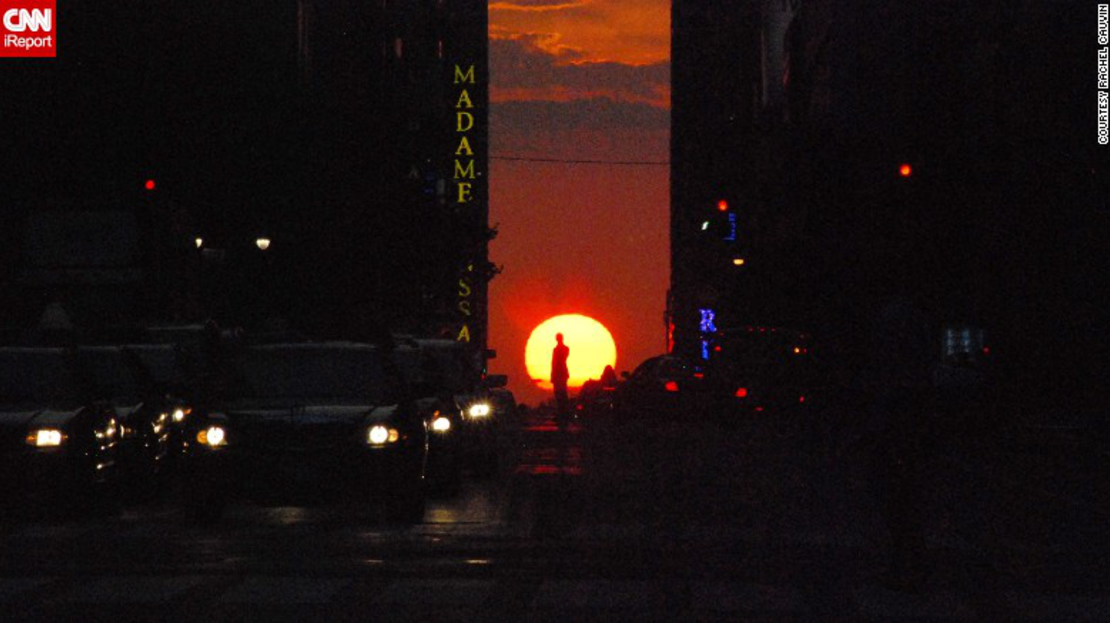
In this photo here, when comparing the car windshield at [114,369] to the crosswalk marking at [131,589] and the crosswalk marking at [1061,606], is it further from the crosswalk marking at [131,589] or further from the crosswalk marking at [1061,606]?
the crosswalk marking at [1061,606]

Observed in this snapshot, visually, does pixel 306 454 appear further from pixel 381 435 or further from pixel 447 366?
pixel 447 366

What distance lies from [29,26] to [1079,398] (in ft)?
96.5

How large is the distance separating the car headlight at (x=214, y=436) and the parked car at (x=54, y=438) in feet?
3.80

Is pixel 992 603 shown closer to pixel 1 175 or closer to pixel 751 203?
pixel 1 175

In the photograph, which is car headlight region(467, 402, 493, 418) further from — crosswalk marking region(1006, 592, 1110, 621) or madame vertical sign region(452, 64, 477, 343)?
madame vertical sign region(452, 64, 477, 343)

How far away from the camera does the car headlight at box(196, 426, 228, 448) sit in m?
16.1

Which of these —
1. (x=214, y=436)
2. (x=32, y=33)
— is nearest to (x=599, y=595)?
(x=214, y=436)

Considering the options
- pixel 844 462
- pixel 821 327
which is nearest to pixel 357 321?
pixel 821 327

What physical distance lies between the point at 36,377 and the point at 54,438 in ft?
5.77

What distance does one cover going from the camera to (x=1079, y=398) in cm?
4531

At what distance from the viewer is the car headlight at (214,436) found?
1608cm

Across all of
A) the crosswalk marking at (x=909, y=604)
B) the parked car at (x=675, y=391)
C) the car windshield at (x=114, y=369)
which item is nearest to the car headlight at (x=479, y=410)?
the car windshield at (x=114, y=369)

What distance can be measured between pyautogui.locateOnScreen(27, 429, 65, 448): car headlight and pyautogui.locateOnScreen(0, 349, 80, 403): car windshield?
3.47ft

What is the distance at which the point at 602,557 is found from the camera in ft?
43.3
